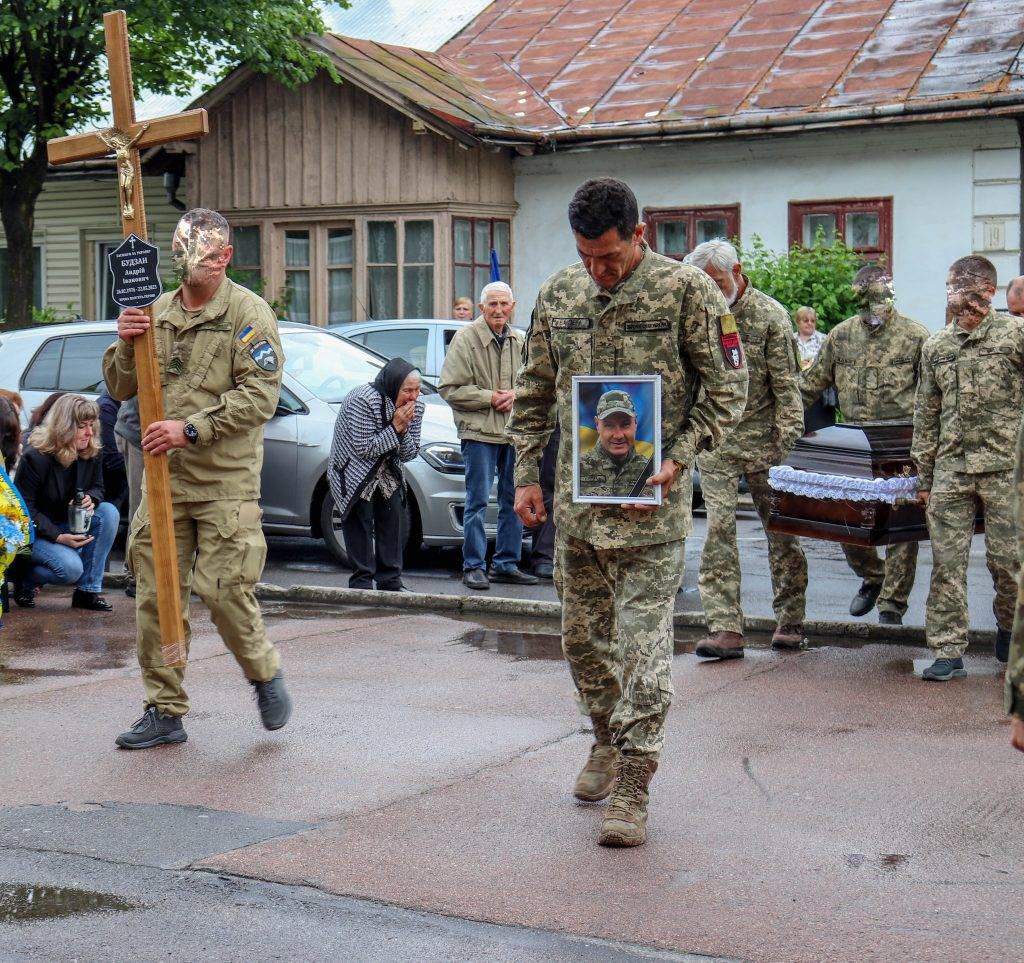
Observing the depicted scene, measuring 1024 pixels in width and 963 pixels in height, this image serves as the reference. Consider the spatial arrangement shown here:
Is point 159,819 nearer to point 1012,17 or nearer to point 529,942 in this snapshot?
point 529,942

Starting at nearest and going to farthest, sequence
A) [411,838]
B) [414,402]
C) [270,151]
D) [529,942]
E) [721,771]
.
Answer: [529,942] → [411,838] → [721,771] → [414,402] → [270,151]

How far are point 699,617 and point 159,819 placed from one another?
4400 mm

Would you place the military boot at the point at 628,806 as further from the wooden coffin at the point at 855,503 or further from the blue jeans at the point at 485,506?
the blue jeans at the point at 485,506

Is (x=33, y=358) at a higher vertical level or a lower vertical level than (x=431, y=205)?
lower

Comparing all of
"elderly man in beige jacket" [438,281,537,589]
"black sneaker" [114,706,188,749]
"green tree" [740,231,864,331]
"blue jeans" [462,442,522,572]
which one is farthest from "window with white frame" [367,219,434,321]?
"black sneaker" [114,706,188,749]

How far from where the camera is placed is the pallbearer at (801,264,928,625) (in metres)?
9.52

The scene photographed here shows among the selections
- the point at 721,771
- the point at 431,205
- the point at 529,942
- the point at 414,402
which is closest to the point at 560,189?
the point at 431,205

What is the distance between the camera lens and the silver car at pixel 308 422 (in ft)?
39.1

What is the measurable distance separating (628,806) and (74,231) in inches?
905

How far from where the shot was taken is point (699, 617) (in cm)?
952

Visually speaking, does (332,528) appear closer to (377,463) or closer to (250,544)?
(377,463)

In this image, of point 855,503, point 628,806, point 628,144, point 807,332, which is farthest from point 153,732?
point 628,144

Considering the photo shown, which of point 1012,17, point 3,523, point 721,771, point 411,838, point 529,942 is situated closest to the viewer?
point 529,942

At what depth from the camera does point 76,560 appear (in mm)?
10500
